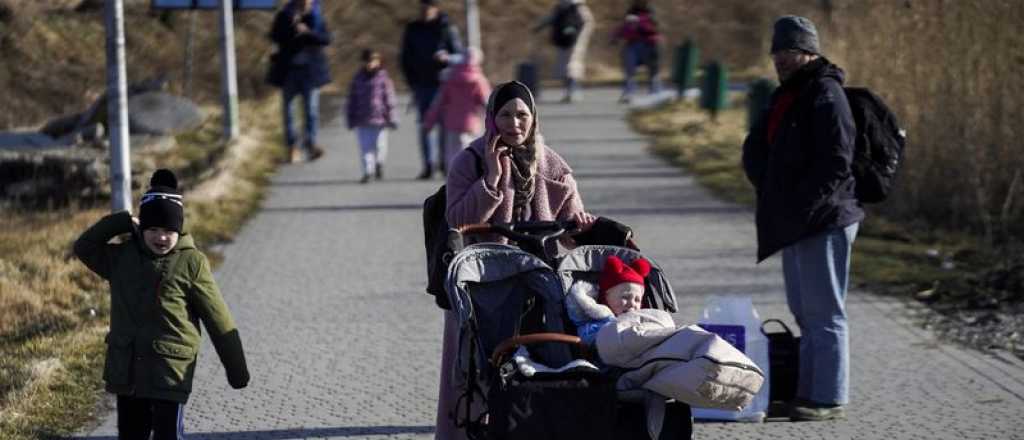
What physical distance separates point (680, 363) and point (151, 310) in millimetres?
2030

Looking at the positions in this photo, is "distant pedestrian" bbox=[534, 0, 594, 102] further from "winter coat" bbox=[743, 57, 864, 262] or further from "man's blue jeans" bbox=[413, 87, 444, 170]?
"winter coat" bbox=[743, 57, 864, 262]

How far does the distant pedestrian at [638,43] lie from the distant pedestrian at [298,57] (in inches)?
380

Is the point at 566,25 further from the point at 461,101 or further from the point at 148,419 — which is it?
the point at 148,419

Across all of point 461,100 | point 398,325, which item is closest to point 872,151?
point 398,325

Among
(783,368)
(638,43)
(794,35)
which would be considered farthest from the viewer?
(638,43)

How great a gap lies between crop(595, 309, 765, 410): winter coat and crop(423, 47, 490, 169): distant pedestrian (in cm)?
1020

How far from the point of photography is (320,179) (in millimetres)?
17688

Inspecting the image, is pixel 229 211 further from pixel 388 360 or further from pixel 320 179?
pixel 388 360

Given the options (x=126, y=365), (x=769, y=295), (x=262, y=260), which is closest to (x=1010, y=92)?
(x=769, y=295)

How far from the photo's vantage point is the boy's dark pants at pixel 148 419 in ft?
21.8

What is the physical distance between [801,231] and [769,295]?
11.1ft

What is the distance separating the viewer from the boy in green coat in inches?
257

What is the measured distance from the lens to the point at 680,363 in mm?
5789

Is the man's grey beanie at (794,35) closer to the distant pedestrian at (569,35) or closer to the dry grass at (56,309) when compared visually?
the dry grass at (56,309)
